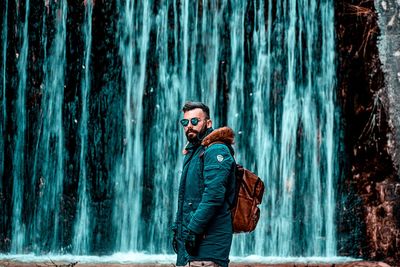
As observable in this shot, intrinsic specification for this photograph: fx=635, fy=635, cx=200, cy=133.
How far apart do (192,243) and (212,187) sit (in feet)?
1.23

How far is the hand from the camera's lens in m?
3.97

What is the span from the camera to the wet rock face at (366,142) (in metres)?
8.66

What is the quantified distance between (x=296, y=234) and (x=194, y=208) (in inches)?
226

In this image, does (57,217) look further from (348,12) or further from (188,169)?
(188,169)

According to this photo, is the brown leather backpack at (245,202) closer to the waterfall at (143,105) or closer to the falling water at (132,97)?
the waterfall at (143,105)

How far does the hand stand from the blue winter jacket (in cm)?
2

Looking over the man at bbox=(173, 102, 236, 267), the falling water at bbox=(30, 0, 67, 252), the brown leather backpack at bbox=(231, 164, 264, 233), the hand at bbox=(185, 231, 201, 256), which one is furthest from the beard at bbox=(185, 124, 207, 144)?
the falling water at bbox=(30, 0, 67, 252)

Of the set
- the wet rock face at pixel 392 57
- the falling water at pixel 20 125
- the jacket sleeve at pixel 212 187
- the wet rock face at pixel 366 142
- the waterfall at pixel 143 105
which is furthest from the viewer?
the falling water at pixel 20 125

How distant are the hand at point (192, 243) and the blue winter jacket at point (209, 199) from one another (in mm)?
23

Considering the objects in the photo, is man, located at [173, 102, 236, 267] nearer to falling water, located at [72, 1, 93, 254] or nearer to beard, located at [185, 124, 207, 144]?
beard, located at [185, 124, 207, 144]

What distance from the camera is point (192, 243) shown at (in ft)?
13.0

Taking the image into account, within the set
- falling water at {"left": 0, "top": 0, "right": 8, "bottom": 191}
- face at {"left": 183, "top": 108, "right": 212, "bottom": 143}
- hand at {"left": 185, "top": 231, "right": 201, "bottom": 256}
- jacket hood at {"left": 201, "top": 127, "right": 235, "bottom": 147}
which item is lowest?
hand at {"left": 185, "top": 231, "right": 201, "bottom": 256}

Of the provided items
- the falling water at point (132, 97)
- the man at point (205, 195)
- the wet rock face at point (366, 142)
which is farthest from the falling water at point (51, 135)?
the man at point (205, 195)

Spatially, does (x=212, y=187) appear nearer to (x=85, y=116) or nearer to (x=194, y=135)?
(x=194, y=135)
